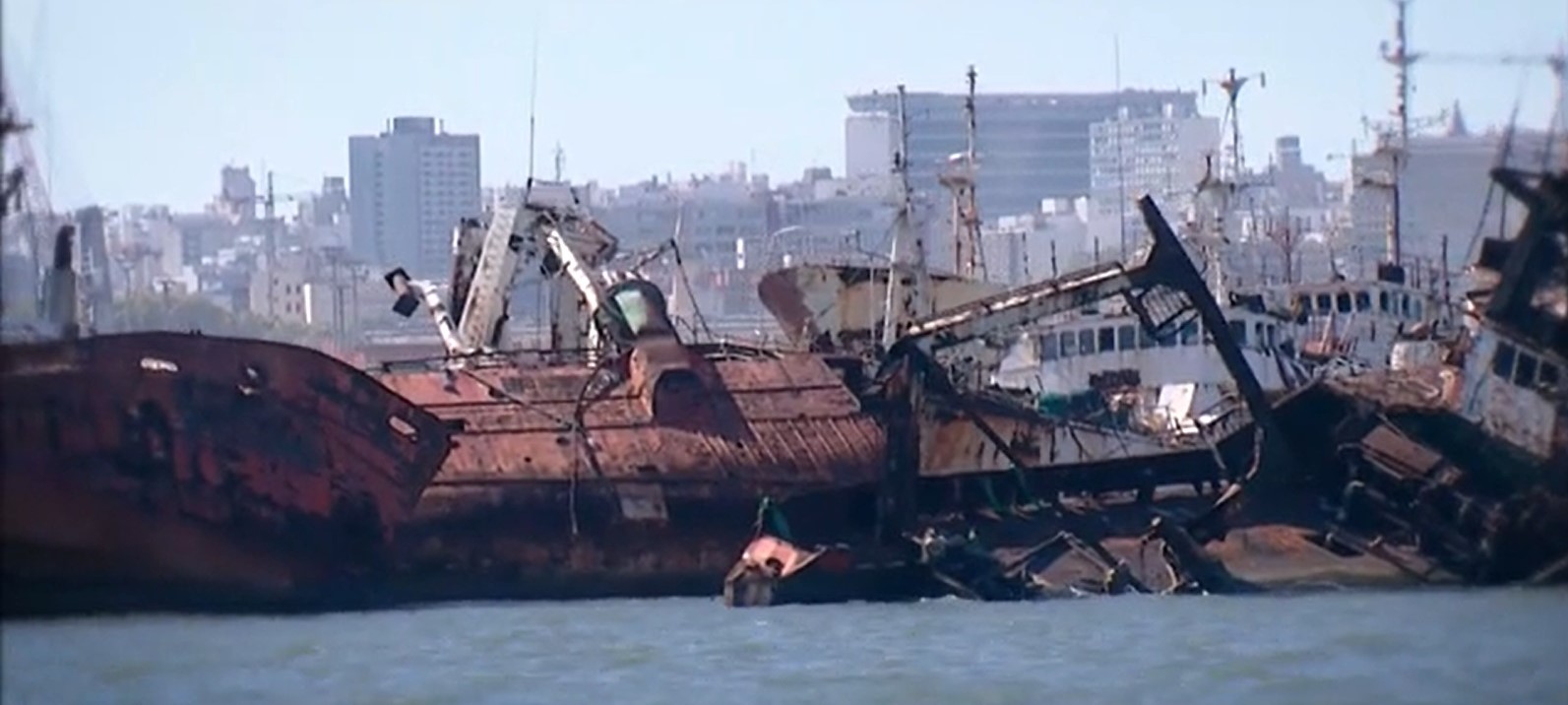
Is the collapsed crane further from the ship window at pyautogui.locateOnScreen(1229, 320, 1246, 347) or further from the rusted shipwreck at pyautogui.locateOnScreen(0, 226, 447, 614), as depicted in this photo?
the ship window at pyautogui.locateOnScreen(1229, 320, 1246, 347)

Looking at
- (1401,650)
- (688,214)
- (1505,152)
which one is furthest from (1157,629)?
(688,214)

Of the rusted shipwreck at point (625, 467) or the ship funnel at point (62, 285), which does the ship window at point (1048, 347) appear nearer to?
the rusted shipwreck at point (625, 467)

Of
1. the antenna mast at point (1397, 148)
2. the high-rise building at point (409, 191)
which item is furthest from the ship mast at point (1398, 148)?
the high-rise building at point (409, 191)

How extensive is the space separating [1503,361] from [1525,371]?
0.34 metres

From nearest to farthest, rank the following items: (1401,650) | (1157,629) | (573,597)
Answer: (1401,650) < (1157,629) < (573,597)

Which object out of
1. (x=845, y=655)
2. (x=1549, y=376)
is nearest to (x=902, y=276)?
(x=1549, y=376)

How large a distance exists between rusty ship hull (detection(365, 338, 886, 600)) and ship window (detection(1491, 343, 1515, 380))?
8.01 meters

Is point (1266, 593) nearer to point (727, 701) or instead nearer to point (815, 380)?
point (815, 380)

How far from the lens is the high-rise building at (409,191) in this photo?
18025 centimetres

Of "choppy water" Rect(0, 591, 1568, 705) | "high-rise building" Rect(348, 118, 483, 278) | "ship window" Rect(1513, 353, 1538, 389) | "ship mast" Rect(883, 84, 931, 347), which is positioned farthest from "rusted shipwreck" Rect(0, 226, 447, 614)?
"high-rise building" Rect(348, 118, 483, 278)

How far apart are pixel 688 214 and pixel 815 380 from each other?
422ft

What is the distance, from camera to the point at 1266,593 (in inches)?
1779

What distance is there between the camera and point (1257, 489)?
46.5 meters

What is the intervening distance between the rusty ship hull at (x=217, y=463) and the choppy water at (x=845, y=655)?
1105mm
